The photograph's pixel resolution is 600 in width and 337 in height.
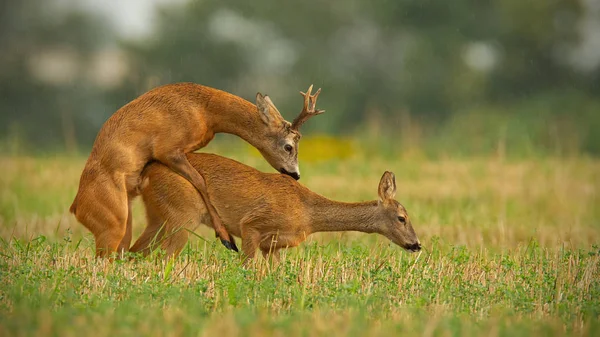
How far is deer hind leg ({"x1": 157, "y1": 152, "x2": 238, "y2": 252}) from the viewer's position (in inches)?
392

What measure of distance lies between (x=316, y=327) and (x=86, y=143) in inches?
1150

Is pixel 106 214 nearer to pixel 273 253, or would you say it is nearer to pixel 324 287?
pixel 273 253

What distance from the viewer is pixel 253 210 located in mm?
10180

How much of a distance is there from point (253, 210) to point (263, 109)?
110cm

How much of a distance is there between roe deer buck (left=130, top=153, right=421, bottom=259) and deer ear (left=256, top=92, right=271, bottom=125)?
0.55 m

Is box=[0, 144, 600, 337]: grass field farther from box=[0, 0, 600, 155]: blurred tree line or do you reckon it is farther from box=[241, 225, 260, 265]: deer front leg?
box=[0, 0, 600, 155]: blurred tree line

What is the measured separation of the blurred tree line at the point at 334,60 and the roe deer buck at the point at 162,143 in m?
24.8

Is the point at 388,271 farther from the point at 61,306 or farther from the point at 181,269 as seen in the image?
the point at 61,306

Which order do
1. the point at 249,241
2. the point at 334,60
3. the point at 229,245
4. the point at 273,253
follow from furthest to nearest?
the point at 334,60 → the point at 273,253 → the point at 249,241 → the point at 229,245

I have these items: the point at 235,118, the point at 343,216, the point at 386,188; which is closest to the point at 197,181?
the point at 235,118

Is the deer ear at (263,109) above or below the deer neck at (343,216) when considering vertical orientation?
above

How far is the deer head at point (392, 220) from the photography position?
10406 millimetres

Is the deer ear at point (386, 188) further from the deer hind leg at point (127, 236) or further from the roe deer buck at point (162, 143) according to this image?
the deer hind leg at point (127, 236)

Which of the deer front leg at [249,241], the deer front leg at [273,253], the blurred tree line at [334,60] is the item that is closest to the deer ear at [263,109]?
the deer front leg at [249,241]
